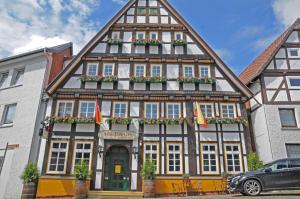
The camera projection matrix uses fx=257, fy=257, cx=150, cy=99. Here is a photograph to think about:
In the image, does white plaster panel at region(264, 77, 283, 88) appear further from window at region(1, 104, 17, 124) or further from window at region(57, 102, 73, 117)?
window at region(1, 104, 17, 124)

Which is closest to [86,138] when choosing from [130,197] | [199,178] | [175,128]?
[130,197]

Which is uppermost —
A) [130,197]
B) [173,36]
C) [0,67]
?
[173,36]

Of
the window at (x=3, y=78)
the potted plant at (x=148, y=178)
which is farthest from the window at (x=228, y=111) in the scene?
the window at (x=3, y=78)

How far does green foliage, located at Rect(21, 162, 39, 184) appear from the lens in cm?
1361

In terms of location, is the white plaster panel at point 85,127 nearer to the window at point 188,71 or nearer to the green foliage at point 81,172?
the green foliage at point 81,172

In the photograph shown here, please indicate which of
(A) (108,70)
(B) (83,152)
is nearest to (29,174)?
(B) (83,152)

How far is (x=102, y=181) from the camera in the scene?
14.6 meters

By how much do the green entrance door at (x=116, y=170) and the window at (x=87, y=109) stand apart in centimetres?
252

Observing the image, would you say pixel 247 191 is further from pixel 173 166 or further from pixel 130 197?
pixel 130 197

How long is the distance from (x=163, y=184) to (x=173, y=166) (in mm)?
1183

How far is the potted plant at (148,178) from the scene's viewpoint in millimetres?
13461

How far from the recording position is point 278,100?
16.3 m

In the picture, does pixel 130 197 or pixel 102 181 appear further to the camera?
pixel 102 181

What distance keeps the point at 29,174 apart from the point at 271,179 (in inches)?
465
